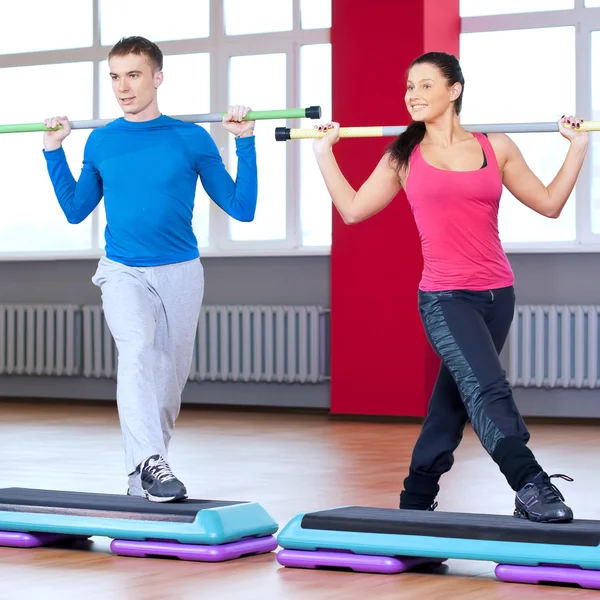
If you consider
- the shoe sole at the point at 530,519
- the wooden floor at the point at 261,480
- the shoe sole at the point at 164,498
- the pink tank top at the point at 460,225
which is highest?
the pink tank top at the point at 460,225

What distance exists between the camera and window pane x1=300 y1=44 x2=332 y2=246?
8.52 meters

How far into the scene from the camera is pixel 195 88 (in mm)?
8891

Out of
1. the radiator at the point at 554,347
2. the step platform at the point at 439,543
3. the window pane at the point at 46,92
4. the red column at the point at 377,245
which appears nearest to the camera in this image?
the step platform at the point at 439,543

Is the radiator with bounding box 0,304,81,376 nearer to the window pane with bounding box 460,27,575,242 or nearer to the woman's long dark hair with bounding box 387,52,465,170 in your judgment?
the window pane with bounding box 460,27,575,242

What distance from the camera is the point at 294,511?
401 centimetres

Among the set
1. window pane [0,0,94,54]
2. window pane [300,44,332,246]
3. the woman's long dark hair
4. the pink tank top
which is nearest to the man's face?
the woman's long dark hair

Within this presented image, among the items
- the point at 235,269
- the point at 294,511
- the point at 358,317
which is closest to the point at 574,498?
the point at 294,511

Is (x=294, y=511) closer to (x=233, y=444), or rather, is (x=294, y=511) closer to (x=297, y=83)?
(x=233, y=444)

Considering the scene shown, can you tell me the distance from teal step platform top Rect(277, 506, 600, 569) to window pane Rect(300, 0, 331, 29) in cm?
585

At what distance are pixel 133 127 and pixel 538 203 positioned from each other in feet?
3.92

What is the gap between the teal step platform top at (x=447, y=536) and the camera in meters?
2.79

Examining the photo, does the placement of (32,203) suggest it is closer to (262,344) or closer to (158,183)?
(262,344)

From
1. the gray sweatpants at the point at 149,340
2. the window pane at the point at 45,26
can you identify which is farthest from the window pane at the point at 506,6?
the gray sweatpants at the point at 149,340

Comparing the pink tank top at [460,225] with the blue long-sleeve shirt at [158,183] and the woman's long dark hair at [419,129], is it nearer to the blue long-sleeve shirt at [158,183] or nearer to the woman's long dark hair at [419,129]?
the woman's long dark hair at [419,129]
